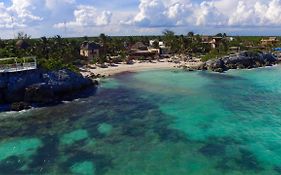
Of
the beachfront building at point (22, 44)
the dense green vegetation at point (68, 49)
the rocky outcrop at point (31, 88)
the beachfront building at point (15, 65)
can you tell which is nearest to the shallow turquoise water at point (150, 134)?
the rocky outcrop at point (31, 88)

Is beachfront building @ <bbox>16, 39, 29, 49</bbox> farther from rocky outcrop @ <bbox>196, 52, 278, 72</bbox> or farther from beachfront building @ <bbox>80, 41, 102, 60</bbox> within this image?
rocky outcrop @ <bbox>196, 52, 278, 72</bbox>

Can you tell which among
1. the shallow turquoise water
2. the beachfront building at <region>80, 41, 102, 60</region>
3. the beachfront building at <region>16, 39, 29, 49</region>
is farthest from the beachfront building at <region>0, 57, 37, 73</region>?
the beachfront building at <region>80, 41, 102, 60</region>

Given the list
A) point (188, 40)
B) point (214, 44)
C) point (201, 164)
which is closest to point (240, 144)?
point (201, 164)

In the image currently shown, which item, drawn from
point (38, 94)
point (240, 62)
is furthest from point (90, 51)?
point (38, 94)

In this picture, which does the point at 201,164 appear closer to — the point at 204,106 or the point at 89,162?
the point at 89,162

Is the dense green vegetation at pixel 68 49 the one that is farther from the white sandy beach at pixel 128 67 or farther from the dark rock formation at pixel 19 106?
the dark rock formation at pixel 19 106

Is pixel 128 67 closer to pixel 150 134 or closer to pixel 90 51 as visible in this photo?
pixel 90 51
